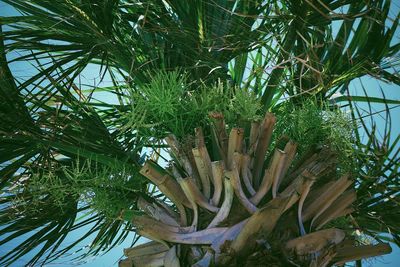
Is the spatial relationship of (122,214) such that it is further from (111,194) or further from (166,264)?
(166,264)

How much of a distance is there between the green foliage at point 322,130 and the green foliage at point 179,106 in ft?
0.53

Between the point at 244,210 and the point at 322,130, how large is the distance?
1.42 ft

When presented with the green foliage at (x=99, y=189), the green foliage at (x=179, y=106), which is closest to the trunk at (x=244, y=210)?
the green foliage at (x=179, y=106)

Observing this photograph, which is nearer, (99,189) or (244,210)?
→ (244,210)

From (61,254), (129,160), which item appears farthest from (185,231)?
(61,254)

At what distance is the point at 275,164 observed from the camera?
1250 mm

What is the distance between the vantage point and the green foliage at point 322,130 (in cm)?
155

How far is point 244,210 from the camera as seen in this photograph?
1.23 meters

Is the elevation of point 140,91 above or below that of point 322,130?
above

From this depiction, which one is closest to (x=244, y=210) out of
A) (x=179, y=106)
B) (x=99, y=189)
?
(x=179, y=106)

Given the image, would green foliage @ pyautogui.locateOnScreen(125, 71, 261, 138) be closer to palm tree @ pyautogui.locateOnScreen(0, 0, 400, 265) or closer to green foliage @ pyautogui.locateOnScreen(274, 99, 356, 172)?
palm tree @ pyautogui.locateOnScreen(0, 0, 400, 265)

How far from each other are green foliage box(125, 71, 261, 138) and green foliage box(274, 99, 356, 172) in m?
0.16

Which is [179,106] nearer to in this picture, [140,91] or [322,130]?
[140,91]

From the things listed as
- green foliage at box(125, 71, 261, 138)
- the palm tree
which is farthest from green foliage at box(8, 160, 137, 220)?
green foliage at box(125, 71, 261, 138)
